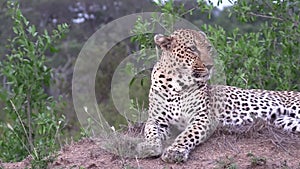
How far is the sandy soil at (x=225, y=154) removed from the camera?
6.27m

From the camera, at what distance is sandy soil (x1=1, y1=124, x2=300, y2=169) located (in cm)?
627

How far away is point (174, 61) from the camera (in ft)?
24.3

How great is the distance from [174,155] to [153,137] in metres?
0.67

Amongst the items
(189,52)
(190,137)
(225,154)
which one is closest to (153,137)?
(190,137)

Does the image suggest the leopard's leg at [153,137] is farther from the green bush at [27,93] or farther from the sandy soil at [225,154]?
the green bush at [27,93]

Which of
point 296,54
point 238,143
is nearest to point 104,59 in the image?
point 296,54

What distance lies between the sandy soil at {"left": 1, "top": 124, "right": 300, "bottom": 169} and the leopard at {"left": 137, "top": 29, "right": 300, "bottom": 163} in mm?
212

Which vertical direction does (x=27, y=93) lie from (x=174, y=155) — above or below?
above

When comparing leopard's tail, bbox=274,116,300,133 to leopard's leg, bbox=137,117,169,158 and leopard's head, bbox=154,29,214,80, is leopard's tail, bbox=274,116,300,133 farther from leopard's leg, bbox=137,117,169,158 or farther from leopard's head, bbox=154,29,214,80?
leopard's leg, bbox=137,117,169,158

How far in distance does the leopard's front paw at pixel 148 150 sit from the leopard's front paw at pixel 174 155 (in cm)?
14

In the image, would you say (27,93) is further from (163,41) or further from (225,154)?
(225,154)

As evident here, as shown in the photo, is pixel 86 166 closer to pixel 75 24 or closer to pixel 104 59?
pixel 104 59

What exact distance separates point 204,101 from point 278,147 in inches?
→ 42.0

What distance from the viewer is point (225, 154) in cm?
666
